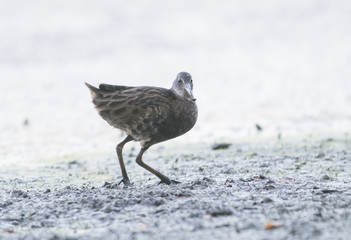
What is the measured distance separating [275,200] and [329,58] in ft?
42.5

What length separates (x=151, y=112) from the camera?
6516mm

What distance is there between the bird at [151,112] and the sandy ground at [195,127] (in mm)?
557

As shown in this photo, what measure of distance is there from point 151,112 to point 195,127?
15.5ft

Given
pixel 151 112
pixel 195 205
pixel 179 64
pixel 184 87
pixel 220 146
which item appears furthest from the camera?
pixel 179 64

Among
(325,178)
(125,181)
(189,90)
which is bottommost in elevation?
(325,178)

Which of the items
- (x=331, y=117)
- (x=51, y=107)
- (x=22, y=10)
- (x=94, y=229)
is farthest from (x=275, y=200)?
(x=22, y=10)

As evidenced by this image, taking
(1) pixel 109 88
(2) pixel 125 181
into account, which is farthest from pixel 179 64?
(2) pixel 125 181

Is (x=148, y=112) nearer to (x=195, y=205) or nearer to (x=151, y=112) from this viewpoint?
(x=151, y=112)

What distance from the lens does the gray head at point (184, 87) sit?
22.3 feet

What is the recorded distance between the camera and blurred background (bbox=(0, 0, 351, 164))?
36.3ft

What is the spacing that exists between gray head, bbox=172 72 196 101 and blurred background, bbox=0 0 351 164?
9.61ft

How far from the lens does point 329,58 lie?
1723cm

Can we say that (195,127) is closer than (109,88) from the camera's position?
No

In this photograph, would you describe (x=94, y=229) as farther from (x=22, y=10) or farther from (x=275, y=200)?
(x=22, y=10)
